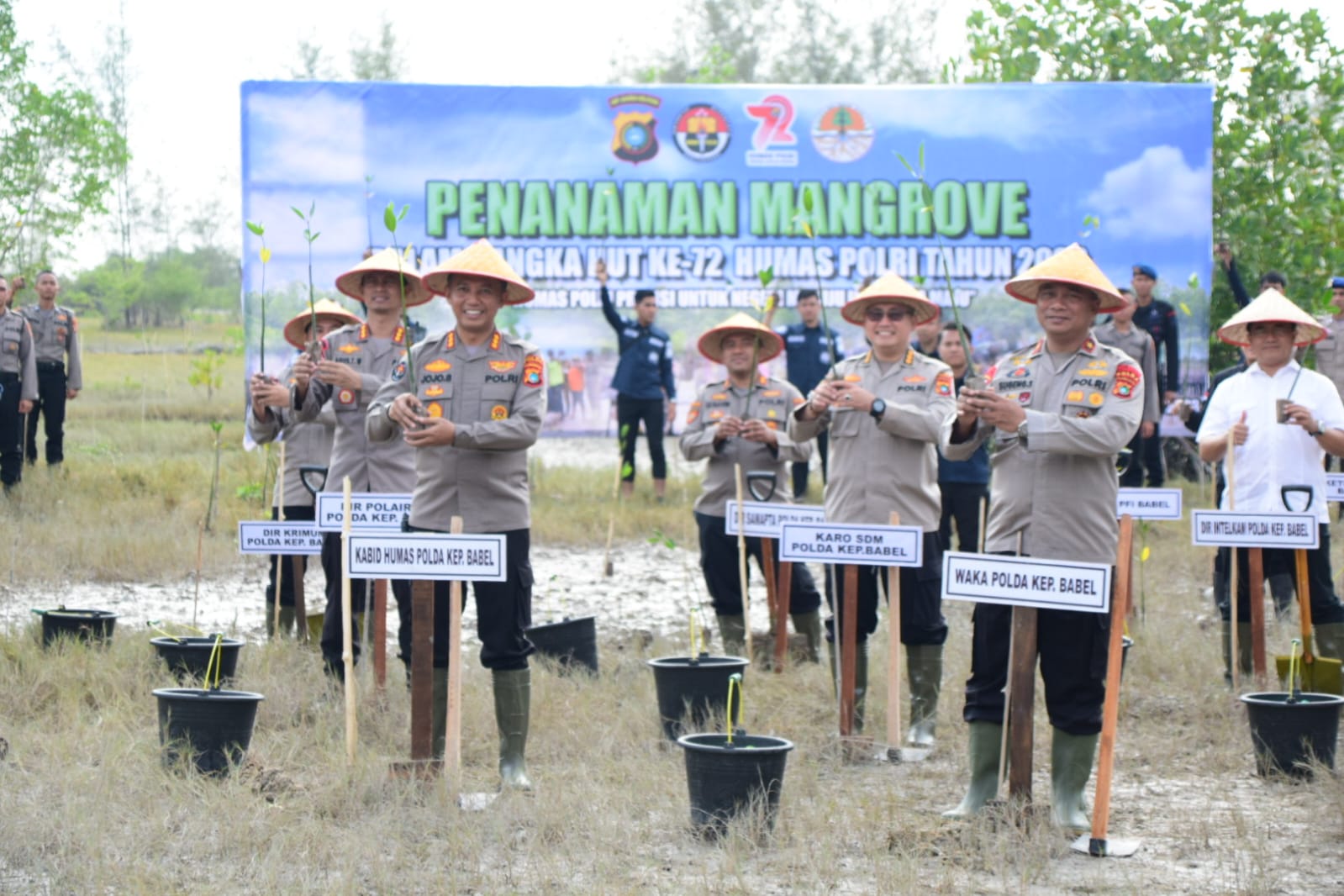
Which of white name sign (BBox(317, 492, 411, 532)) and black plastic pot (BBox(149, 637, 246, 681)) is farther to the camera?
black plastic pot (BBox(149, 637, 246, 681))

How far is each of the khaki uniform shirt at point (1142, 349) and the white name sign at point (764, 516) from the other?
3420mm

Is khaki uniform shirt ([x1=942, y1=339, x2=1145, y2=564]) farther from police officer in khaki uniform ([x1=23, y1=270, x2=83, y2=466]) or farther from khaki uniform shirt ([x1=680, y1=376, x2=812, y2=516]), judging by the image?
police officer in khaki uniform ([x1=23, y1=270, x2=83, y2=466])

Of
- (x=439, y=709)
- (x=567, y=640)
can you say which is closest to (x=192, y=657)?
(x=439, y=709)

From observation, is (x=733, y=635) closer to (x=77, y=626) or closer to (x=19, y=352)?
(x=77, y=626)

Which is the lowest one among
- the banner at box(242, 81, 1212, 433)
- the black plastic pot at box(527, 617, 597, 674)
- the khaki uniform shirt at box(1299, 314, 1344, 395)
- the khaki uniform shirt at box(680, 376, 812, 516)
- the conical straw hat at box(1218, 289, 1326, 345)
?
the black plastic pot at box(527, 617, 597, 674)

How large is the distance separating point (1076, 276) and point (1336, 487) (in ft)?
12.5

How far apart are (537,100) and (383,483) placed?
8.64 m

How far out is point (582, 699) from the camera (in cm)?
757

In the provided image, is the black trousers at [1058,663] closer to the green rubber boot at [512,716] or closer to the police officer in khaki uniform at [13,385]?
the green rubber boot at [512,716]

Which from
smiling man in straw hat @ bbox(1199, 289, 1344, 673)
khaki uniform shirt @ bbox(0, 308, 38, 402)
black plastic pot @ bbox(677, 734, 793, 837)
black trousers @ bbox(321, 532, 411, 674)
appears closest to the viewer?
black plastic pot @ bbox(677, 734, 793, 837)

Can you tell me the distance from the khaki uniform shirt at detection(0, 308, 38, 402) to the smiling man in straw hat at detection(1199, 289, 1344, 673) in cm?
1015

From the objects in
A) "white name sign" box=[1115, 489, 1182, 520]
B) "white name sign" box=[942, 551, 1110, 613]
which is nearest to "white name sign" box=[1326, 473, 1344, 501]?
"white name sign" box=[1115, 489, 1182, 520]

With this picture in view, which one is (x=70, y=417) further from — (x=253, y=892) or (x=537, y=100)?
(x=253, y=892)

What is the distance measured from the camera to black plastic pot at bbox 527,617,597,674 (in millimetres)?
8273
